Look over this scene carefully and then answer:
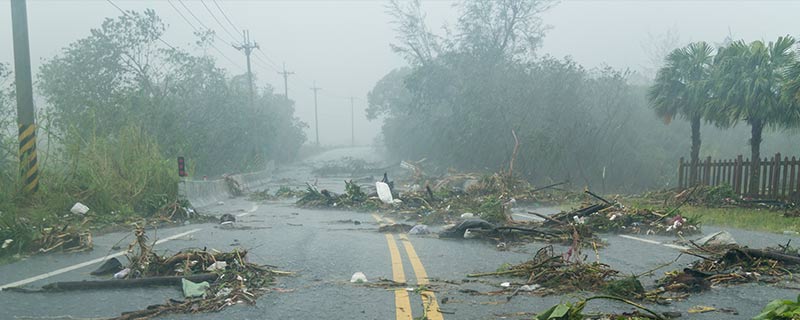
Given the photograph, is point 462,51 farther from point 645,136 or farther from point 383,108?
point 383,108

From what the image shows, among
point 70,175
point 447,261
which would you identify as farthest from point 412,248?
point 70,175

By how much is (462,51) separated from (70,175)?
1163 inches

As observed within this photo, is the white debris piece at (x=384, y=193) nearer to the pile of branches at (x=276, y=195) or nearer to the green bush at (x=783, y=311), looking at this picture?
the pile of branches at (x=276, y=195)

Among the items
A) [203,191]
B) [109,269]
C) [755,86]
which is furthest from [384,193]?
[755,86]

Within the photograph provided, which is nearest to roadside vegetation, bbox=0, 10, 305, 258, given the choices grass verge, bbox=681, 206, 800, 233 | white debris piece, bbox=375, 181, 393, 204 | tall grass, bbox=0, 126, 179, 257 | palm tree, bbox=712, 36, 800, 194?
tall grass, bbox=0, 126, 179, 257

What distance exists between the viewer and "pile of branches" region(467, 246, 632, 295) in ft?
17.8

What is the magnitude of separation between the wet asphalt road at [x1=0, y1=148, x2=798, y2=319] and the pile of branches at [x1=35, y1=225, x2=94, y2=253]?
0.26 meters

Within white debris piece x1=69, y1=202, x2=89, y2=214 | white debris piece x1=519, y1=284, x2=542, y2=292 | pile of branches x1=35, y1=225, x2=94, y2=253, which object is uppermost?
white debris piece x1=519, y1=284, x2=542, y2=292

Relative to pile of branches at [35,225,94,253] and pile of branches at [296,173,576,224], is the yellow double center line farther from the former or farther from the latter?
pile of branches at [35,225,94,253]

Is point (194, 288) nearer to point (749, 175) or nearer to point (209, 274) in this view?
point (209, 274)

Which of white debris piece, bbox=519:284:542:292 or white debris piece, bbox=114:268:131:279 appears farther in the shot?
white debris piece, bbox=114:268:131:279

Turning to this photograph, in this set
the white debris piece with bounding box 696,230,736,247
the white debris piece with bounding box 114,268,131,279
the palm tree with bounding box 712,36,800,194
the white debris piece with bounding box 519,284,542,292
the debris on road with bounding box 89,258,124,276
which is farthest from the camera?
the palm tree with bounding box 712,36,800,194

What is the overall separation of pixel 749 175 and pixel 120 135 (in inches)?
688

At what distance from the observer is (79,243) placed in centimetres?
847
